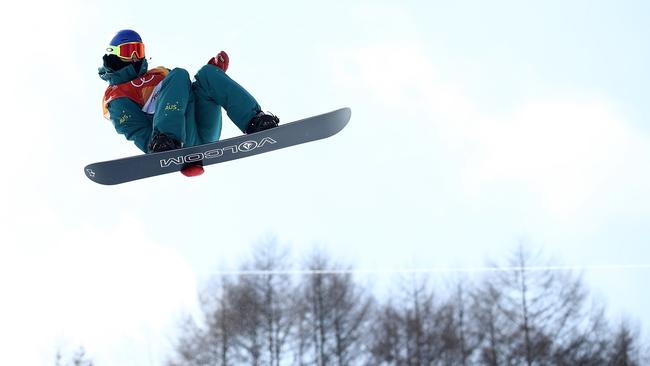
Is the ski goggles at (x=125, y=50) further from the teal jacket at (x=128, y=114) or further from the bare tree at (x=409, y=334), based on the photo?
the bare tree at (x=409, y=334)

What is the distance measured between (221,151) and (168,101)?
23.2 inches

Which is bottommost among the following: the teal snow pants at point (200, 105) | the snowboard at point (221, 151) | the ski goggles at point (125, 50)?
the snowboard at point (221, 151)

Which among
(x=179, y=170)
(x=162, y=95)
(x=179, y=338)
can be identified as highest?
(x=179, y=338)

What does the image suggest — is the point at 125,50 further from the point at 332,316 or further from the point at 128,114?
the point at 332,316

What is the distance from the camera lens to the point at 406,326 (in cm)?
3212

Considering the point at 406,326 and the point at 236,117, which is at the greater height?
the point at 406,326

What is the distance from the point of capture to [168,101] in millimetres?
8594

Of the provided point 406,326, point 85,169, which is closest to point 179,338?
point 406,326

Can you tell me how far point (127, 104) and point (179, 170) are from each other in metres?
0.75

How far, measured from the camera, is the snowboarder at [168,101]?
861cm

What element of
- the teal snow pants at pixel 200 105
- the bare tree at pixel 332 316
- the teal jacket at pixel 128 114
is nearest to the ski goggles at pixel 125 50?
the teal jacket at pixel 128 114

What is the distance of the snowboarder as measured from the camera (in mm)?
8609

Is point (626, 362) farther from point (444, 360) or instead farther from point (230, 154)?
point (230, 154)

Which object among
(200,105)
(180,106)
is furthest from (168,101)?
(200,105)
